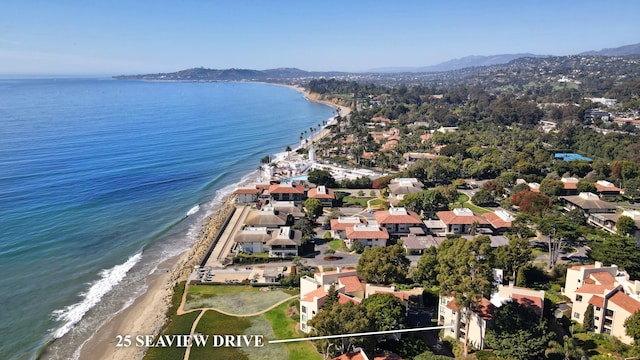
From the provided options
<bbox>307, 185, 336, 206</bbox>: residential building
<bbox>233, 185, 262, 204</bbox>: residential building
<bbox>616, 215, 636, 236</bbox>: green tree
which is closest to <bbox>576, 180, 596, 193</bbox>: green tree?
<bbox>616, 215, 636, 236</bbox>: green tree

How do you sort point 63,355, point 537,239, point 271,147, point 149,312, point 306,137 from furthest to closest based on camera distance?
point 306,137 < point 271,147 < point 537,239 < point 149,312 < point 63,355

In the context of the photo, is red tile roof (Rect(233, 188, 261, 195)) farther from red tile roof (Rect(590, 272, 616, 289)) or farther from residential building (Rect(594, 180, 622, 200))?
residential building (Rect(594, 180, 622, 200))

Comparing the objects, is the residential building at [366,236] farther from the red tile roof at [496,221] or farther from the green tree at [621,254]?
the green tree at [621,254]

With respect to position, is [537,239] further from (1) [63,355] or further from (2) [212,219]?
(1) [63,355]

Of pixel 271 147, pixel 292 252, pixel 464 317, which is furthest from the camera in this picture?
pixel 271 147

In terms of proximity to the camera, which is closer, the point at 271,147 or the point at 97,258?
the point at 97,258

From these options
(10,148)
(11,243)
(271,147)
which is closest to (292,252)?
(11,243)

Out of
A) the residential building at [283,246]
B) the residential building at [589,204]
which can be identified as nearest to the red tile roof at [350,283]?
the residential building at [283,246]
